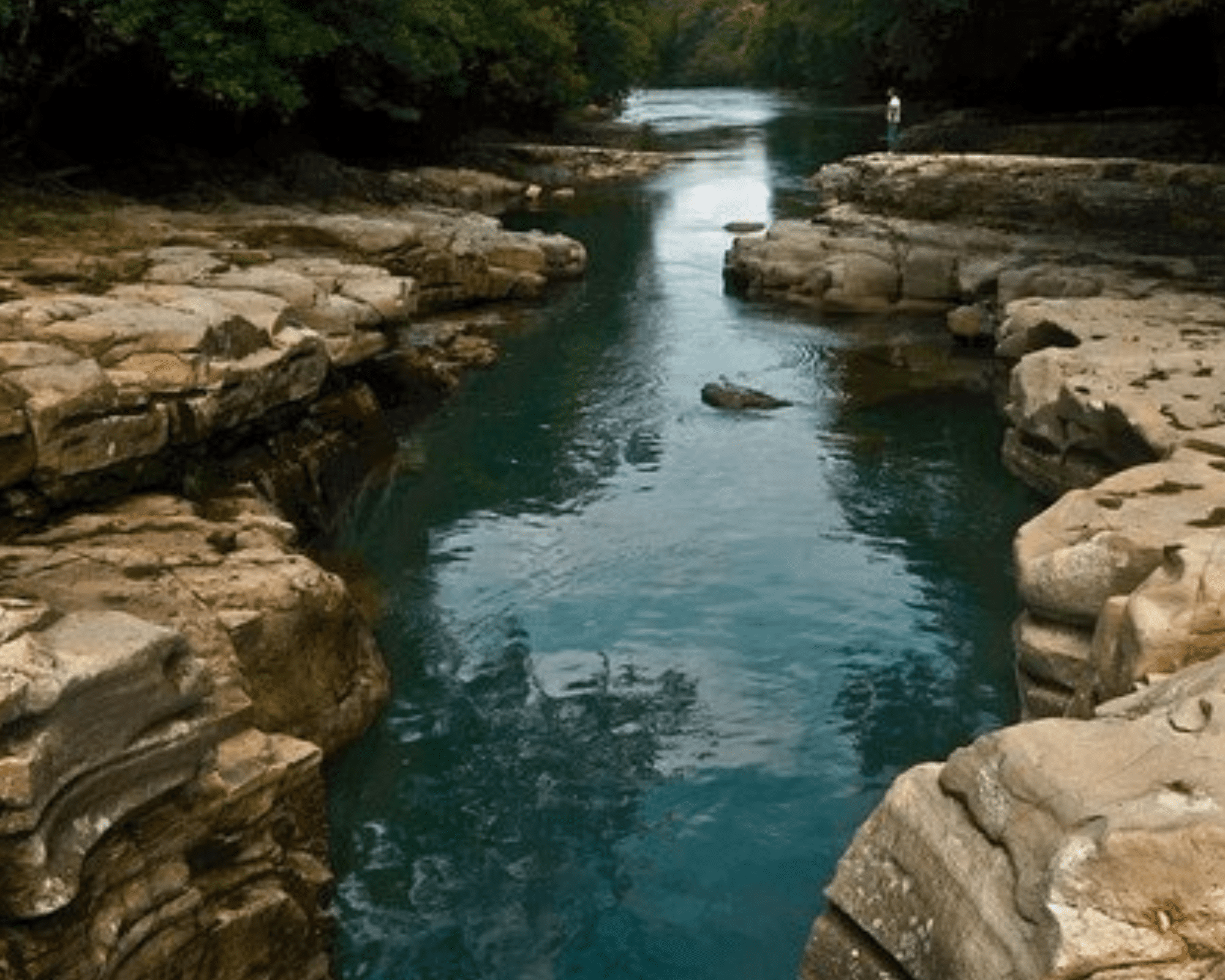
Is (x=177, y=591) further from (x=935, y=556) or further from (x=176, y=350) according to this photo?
(x=935, y=556)

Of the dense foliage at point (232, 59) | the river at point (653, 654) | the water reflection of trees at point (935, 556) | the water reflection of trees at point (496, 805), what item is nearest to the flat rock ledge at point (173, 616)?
the water reflection of trees at point (496, 805)

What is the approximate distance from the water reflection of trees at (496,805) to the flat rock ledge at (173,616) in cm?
48

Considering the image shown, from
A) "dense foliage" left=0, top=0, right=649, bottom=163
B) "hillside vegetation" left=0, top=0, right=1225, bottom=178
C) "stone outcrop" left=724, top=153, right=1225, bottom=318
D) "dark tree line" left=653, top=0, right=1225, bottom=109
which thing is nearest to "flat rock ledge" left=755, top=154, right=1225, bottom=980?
"stone outcrop" left=724, top=153, right=1225, bottom=318

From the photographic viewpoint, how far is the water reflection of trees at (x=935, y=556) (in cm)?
1378

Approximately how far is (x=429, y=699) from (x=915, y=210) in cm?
2422

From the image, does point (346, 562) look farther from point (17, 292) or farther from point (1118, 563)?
point (1118, 563)

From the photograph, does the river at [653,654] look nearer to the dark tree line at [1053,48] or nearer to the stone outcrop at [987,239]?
the stone outcrop at [987,239]

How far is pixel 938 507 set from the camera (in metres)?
19.6

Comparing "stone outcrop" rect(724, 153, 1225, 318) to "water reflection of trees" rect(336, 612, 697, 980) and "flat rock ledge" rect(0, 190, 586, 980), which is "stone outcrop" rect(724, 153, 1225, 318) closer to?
"flat rock ledge" rect(0, 190, 586, 980)

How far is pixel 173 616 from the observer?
37.7ft

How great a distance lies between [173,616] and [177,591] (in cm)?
43

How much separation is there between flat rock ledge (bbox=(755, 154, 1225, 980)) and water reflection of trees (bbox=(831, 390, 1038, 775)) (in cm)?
108

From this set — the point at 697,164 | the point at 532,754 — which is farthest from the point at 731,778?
the point at 697,164

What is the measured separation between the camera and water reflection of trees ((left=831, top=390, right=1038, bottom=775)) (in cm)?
1378
